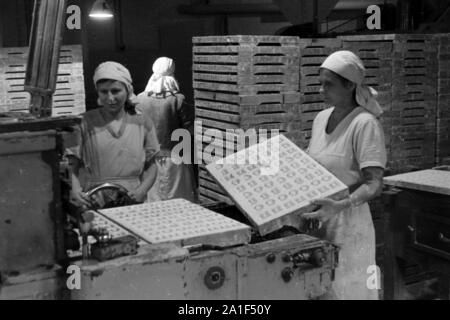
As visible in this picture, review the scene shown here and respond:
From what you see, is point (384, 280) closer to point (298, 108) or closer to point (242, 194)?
point (298, 108)

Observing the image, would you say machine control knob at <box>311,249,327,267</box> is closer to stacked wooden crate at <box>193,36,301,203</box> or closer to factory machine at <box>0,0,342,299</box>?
factory machine at <box>0,0,342,299</box>

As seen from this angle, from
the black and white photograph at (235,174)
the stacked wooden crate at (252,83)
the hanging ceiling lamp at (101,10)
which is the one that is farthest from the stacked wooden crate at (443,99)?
the hanging ceiling lamp at (101,10)

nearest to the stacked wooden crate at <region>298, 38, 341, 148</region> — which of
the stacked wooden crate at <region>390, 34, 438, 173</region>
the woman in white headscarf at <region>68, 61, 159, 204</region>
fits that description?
the stacked wooden crate at <region>390, 34, 438, 173</region>

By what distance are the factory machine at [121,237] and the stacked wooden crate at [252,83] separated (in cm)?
199

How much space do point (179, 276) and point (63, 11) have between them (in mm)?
1095

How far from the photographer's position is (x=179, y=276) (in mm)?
2156

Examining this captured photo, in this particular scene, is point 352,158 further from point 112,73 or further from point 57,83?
point 57,83

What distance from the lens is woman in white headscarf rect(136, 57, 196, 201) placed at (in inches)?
249

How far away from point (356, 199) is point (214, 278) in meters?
1.10

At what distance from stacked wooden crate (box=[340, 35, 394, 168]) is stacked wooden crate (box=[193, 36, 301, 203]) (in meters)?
0.76

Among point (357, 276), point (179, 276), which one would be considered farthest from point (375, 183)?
point (179, 276)

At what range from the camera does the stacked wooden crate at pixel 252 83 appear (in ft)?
15.4

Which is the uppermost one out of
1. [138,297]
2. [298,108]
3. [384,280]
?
[298,108]

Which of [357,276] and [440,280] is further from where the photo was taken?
[440,280]
